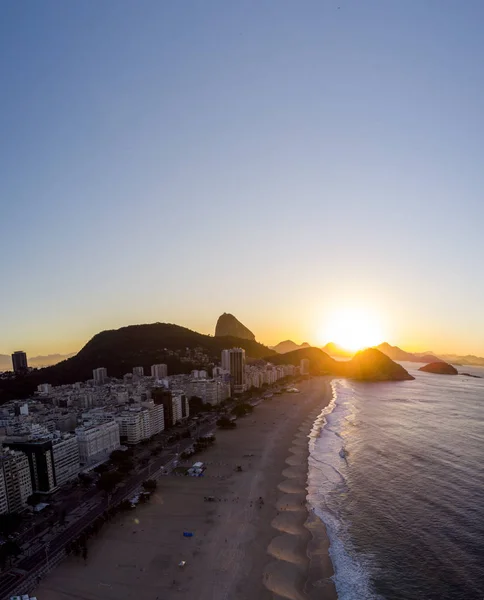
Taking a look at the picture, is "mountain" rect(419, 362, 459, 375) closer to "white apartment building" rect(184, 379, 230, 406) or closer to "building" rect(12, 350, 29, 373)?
"white apartment building" rect(184, 379, 230, 406)

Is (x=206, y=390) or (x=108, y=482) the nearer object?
(x=108, y=482)

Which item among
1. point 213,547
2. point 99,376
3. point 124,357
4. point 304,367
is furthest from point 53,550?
point 304,367

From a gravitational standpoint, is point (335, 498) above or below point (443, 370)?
above

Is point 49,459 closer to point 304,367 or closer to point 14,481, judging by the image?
point 14,481

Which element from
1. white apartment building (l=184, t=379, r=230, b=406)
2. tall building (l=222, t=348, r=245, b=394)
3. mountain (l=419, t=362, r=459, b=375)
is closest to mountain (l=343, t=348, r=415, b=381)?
mountain (l=419, t=362, r=459, b=375)

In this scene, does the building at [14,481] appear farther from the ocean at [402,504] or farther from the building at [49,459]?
the ocean at [402,504]

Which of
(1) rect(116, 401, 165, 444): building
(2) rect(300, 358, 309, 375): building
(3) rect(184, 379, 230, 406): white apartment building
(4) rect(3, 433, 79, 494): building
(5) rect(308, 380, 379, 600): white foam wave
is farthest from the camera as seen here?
(2) rect(300, 358, 309, 375): building

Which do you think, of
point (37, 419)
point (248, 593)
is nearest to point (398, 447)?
point (248, 593)
